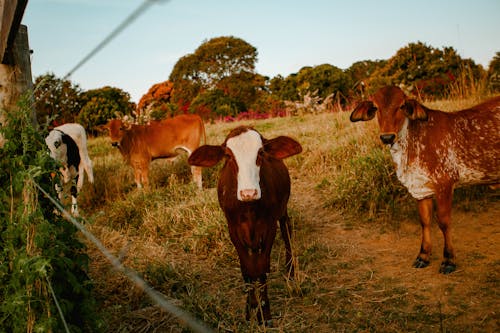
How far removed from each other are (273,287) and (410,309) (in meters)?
1.13

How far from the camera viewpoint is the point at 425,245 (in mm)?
3773

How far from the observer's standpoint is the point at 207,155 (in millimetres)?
3012

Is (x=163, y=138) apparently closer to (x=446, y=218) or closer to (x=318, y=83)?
(x=446, y=218)

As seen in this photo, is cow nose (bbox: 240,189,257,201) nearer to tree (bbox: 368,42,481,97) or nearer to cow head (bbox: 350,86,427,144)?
cow head (bbox: 350,86,427,144)

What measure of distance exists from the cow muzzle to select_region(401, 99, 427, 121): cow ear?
6.33 feet

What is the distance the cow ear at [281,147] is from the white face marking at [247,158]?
0.14m

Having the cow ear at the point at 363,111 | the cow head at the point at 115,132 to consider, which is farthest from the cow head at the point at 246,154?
the cow head at the point at 115,132

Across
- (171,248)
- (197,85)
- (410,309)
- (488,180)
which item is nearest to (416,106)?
(488,180)

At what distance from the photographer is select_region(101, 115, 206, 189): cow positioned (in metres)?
7.62

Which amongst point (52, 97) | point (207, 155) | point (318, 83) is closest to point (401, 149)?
point (207, 155)

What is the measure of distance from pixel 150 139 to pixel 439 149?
5.56 meters

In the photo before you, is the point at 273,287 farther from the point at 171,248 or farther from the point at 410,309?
the point at 171,248

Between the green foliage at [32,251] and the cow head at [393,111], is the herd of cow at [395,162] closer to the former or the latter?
the cow head at [393,111]

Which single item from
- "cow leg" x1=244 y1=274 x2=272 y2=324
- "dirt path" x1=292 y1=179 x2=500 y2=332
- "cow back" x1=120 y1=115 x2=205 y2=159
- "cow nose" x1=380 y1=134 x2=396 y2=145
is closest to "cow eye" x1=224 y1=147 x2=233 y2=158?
"cow leg" x1=244 y1=274 x2=272 y2=324
